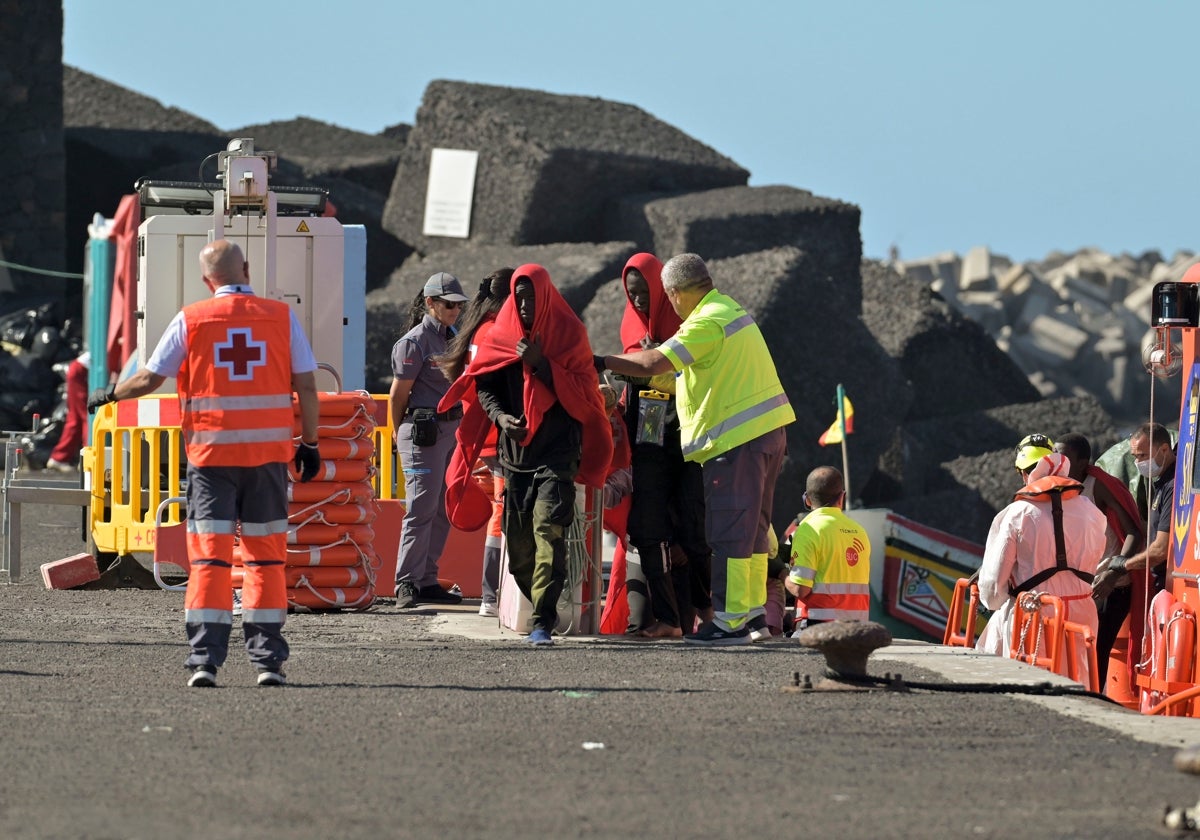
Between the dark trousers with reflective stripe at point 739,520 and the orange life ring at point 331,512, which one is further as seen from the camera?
the orange life ring at point 331,512

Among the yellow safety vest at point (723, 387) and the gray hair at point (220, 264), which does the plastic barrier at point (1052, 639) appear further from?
the gray hair at point (220, 264)

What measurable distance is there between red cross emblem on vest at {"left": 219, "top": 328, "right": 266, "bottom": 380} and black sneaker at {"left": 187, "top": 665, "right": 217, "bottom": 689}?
3.81 ft

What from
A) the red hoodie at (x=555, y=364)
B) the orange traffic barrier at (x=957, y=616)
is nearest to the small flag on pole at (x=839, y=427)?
the orange traffic barrier at (x=957, y=616)

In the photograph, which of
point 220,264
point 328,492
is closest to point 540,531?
point 220,264

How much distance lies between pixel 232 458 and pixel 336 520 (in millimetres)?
3641

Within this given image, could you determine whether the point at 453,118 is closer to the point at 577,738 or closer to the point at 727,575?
the point at 727,575

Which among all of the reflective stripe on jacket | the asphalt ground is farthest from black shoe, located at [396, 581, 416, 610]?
the reflective stripe on jacket

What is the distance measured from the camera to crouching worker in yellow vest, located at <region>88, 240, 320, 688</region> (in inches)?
339

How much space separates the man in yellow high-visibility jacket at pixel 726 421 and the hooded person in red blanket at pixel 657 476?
0.78 ft

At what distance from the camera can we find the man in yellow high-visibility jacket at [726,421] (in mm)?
10055

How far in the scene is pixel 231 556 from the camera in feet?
28.4

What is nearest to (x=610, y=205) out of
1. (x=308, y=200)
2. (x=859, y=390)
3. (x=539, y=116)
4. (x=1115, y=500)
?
(x=539, y=116)

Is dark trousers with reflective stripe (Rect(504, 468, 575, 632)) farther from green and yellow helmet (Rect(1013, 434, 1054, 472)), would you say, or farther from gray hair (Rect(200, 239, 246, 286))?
green and yellow helmet (Rect(1013, 434, 1054, 472))

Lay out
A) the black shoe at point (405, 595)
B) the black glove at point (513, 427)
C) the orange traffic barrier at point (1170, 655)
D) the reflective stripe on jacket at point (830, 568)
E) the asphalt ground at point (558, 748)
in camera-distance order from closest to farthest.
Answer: the asphalt ground at point (558, 748), the black glove at point (513, 427), the orange traffic barrier at point (1170, 655), the reflective stripe on jacket at point (830, 568), the black shoe at point (405, 595)
